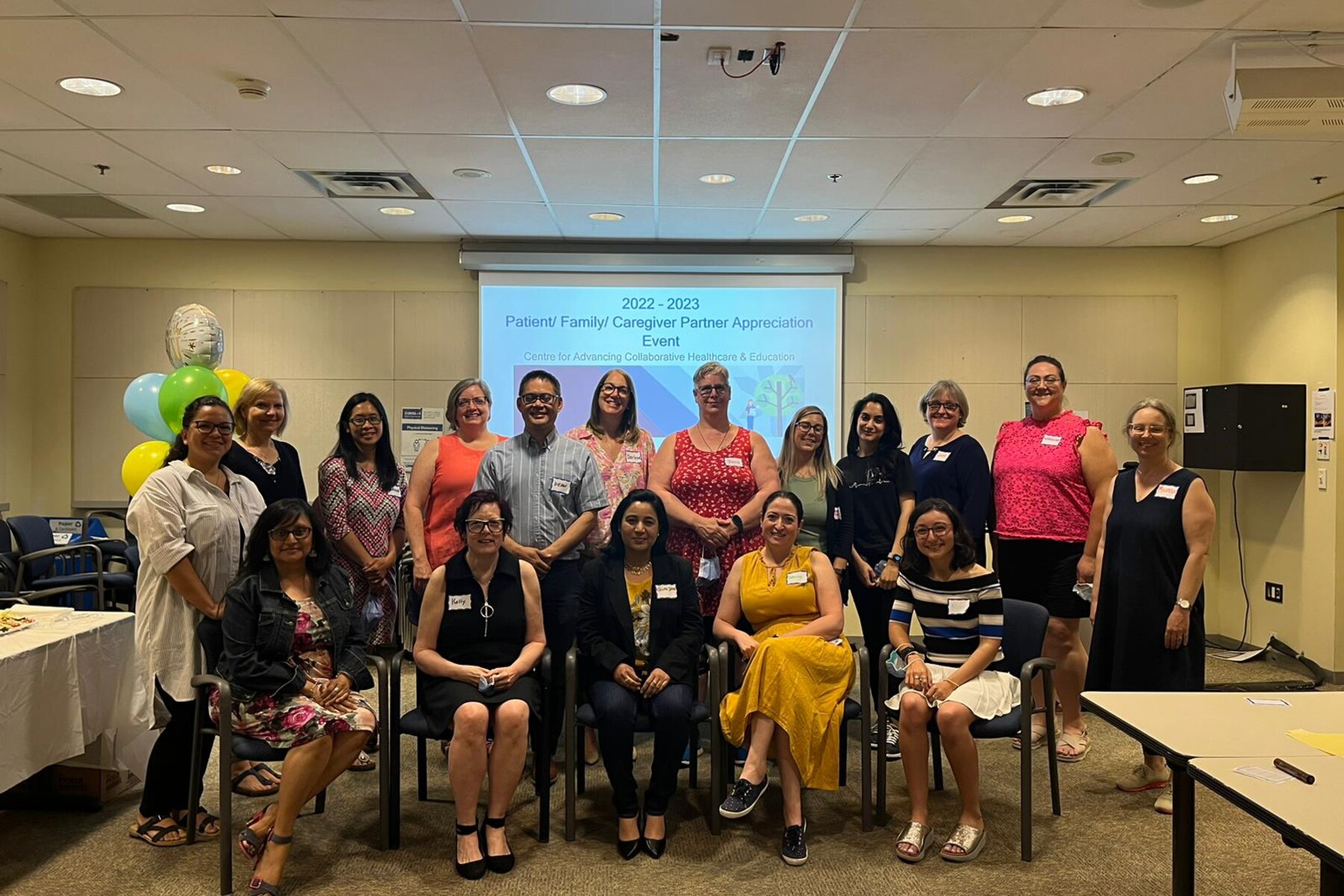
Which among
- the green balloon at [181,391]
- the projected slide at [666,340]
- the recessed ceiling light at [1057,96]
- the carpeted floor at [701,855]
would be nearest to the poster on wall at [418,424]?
the projected slide at [666,340]

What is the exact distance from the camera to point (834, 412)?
6.77 metres

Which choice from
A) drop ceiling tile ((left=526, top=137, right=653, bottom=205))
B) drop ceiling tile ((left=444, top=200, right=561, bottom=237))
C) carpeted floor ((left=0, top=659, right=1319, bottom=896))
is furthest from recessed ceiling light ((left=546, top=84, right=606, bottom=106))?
carpeted floor ((left=0, top=659, right=1319, bottom=896))

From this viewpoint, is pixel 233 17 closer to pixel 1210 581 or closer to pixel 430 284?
pixel 430 284

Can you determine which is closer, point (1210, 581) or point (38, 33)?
point (38, 33)

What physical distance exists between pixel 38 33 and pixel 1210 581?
7347mm

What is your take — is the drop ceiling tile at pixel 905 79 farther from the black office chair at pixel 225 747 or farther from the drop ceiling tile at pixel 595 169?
the black office chair at pixel 225 747

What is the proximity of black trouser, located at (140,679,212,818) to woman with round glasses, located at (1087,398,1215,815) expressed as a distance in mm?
3342

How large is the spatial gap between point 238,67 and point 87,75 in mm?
613

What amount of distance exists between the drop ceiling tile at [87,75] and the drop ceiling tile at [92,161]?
27 centimetres

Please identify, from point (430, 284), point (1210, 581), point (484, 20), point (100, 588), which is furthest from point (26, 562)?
point (1210, 581)

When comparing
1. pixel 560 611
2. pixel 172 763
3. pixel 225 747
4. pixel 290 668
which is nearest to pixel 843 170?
pixel 560 611

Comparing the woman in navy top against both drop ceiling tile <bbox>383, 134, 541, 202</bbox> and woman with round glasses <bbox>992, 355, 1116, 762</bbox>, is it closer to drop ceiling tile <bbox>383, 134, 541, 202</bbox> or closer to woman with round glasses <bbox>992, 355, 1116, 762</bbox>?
woman with round glasses <bbox>992, 355, 1116, 762</bbox>

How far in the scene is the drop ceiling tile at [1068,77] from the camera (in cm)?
312

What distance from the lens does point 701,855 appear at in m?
3.12
